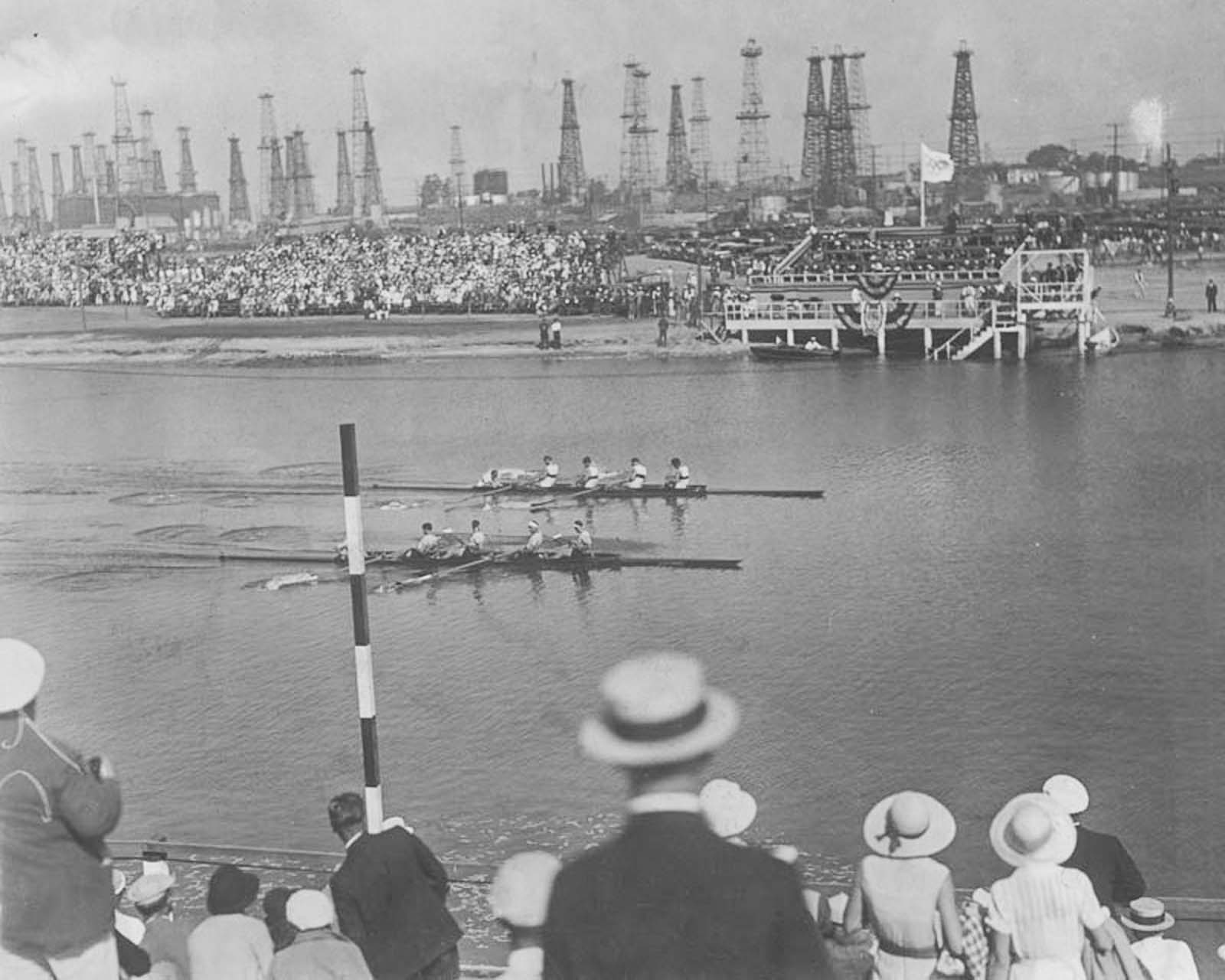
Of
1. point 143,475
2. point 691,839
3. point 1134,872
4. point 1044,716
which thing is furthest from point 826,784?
point 143,475

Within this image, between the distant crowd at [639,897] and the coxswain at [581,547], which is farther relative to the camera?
the coxswain at [581,547]

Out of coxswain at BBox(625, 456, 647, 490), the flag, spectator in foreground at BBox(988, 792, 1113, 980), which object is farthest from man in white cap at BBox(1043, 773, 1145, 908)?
the flag

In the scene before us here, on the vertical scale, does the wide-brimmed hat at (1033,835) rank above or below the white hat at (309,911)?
above

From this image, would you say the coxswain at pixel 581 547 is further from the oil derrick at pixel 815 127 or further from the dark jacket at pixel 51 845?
the oil derrick at pixel 815 127

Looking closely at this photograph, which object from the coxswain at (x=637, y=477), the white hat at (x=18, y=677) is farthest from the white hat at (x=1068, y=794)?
the coxswain at (x=637, y=477)

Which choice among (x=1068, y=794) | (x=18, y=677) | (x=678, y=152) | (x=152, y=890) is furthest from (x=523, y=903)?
(x=678, y=152)

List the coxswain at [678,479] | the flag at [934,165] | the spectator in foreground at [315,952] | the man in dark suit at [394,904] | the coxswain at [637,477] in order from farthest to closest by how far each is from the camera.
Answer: the flag at [934,165]
the coxswain at [678,479]
the coxswain at [637,477]
the man in dark suit at [394,904]
the spectator in foreground at [315,952]
